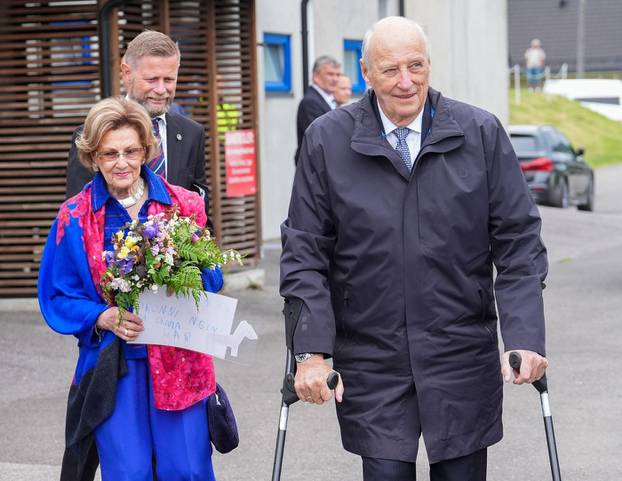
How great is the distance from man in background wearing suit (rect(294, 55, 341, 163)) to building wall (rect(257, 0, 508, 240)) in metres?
2.88

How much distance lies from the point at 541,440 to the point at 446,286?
10.7 feet

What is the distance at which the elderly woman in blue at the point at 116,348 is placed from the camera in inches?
191

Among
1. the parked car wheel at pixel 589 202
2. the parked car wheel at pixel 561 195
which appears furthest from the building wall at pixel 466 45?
the parked car wheel at pixel 589 202

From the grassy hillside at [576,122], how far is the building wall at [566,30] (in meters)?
21.3

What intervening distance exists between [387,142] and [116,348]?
1171 mm

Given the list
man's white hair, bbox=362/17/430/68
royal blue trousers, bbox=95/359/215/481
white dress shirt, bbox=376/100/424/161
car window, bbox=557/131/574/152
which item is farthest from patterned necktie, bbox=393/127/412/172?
car window, bbox=557/131/574/152

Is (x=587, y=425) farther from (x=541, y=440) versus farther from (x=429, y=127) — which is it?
(x=429, y=127)

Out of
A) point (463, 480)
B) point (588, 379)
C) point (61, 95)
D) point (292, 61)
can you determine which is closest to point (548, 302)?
point (588, 379)

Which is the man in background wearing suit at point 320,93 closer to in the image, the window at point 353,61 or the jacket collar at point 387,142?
the window at point 353,61

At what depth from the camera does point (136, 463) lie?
484 cm

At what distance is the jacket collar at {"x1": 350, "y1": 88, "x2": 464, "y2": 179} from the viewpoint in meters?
4.46

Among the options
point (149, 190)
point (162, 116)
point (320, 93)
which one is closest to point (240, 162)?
point (320, 93)

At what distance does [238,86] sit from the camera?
13312 millimetres

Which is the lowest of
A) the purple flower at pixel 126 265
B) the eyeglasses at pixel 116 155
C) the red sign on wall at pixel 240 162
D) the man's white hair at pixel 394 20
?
the red sign on wall at pixel 240 162
